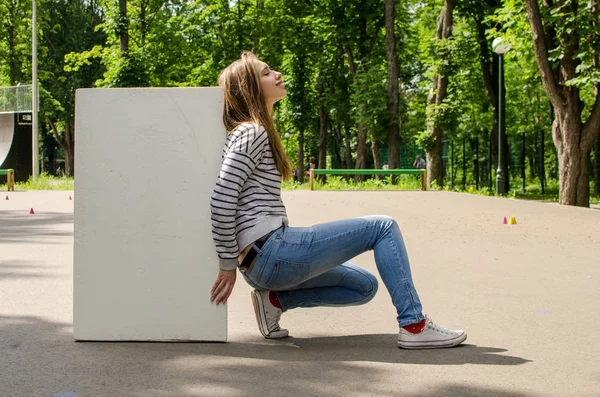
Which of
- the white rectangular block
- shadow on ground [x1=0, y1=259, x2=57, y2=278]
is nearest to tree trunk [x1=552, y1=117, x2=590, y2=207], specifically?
Answer: shadow on ground [x1=0, y1=259, x2=57, y2=278]

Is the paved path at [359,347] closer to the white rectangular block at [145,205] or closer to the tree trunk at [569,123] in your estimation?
the white rectangular block at [145,205]

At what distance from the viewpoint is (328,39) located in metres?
38.1

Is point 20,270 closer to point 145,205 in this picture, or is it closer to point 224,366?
point 145,205

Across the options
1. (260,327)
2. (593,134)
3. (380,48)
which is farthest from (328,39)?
(260,327)

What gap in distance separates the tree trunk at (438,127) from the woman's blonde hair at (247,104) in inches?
992

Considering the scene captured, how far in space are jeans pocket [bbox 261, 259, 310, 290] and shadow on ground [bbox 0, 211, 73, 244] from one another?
291 inches

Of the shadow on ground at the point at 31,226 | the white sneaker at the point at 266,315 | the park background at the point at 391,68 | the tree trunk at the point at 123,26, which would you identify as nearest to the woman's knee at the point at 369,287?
the white sneaker at the point at 266,315

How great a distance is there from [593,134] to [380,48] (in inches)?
859

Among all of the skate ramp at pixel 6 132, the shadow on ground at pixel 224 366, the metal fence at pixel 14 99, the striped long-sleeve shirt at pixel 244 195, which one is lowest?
the shadow on ground at pixel 224 366

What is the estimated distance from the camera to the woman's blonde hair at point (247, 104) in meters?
4.70

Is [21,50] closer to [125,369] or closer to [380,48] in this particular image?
[380,48]

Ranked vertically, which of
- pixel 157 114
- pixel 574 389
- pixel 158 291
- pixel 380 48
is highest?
pixel 380 48

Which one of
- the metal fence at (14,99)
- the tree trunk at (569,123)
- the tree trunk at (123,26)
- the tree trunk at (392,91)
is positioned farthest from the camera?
the tree trunk at (123,26)

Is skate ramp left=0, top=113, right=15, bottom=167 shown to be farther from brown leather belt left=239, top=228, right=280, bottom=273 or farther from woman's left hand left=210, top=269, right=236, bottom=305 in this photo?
brown leather belt left=239, top=228, right=280, bottom=273
